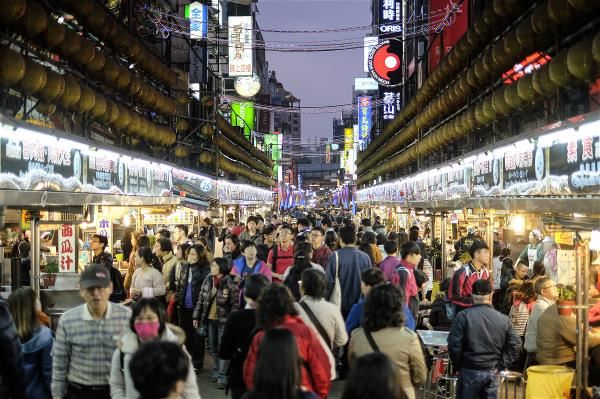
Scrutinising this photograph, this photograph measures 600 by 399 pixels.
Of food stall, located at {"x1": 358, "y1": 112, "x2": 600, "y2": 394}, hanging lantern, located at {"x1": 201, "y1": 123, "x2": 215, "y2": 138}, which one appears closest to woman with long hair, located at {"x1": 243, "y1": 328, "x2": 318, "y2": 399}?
food stall, located at {"x1": 358, "y1": 112, "x2": 600, "y2": 394}

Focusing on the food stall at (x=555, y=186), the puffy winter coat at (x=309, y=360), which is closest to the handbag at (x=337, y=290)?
the food stall at (x=555, y=186)

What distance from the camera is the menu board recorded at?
7.95 m

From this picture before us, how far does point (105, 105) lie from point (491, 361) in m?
9.78

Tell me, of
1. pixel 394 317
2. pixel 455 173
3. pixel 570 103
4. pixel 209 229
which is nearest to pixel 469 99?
pixel 455 173

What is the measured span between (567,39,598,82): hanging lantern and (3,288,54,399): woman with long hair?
6.74 meters

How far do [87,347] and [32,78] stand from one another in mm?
6293

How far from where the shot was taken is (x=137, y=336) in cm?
498

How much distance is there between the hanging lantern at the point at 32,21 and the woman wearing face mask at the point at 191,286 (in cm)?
386

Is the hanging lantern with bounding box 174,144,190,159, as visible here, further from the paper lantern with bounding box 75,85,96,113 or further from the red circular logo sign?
the red circular logo sign

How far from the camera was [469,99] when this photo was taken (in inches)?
697

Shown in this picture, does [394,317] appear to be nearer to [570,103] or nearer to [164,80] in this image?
[570,103]

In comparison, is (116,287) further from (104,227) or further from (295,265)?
(104,227)

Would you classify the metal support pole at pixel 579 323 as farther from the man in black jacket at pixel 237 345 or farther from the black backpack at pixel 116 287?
the black backpack at pixel 116 287

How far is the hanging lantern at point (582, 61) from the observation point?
8797mm
